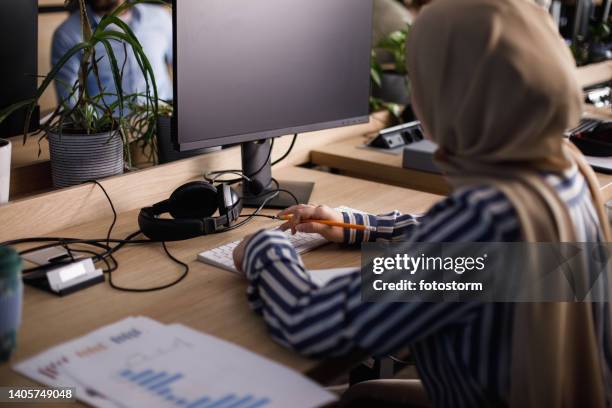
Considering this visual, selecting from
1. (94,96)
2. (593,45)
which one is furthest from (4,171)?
(593,45)

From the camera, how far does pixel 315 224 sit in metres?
1.29

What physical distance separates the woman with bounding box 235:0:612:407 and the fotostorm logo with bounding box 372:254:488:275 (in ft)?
0.09

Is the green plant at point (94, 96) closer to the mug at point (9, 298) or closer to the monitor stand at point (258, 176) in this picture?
the monitor stand at point (258, 176)

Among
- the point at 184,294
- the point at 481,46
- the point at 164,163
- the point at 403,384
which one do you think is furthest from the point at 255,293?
the point at 164,163

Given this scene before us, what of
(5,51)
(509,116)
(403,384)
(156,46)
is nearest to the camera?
(509,116)

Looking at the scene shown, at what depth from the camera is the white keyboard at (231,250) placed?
122 cm

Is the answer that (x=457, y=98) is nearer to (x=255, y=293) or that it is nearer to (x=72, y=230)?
(x=255, y=293)

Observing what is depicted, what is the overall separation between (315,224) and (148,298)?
0.34 metres

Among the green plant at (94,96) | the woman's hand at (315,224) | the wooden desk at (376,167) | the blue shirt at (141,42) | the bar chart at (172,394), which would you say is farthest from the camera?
the blue shirt at (141,42)

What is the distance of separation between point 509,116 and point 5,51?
116 cm

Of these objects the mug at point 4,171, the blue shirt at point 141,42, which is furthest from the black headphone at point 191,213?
the blue shirt at point 141,42

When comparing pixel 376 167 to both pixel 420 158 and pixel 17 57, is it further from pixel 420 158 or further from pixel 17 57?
pixel 17 57

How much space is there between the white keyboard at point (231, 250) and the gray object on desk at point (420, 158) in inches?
20.2

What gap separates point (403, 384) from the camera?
124cm
